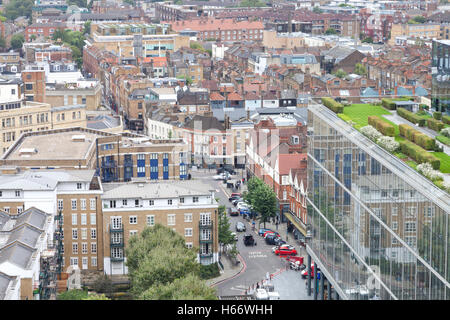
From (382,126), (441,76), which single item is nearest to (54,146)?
(441,76)

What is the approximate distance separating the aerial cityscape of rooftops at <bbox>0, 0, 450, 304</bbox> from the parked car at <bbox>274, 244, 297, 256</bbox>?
0.06 meters

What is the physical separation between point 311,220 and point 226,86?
52.5 m

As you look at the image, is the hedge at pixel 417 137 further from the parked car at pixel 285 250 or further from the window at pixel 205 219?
the parked car at pixel 285 250

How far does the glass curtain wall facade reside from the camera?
2359 centimetres

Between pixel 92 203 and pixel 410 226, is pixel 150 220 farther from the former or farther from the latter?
pixel 410 226

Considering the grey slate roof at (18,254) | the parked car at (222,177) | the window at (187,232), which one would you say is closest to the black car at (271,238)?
the window at (187,232)

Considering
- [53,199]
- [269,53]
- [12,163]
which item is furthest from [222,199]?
[269,53]

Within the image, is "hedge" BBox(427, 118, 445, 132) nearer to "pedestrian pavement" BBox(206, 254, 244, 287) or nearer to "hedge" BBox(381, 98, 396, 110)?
"hedge" BBox(381, 98, 396, 110)

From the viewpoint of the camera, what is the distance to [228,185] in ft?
210

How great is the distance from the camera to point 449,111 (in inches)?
1340

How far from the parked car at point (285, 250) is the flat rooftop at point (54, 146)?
13.0 metres

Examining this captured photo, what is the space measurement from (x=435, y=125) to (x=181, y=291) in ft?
37.4

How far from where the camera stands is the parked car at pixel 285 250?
47259 millimetres

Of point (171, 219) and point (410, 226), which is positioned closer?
point (410, 226)
